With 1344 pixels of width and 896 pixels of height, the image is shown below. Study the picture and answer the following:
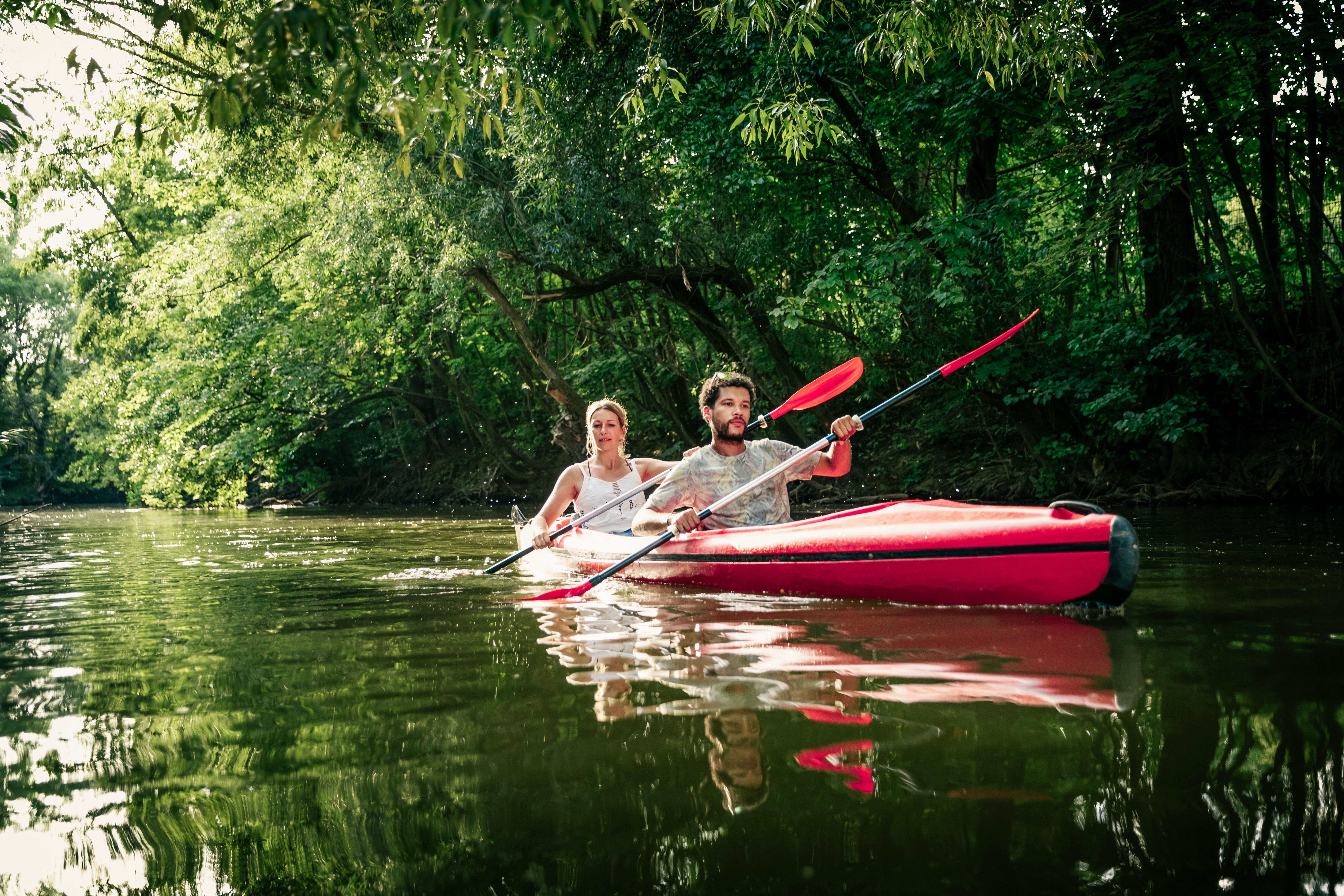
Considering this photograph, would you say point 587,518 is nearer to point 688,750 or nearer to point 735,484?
point 735,484

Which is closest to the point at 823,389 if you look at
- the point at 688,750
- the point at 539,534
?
the point at 539,534

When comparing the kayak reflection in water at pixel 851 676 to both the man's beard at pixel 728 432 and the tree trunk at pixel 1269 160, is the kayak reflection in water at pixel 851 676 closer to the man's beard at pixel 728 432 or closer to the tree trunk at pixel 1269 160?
the man's beard at pixel 728 432

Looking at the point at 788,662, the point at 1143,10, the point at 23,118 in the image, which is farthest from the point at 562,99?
the point at 788,662

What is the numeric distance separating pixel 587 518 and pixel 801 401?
1490 mm

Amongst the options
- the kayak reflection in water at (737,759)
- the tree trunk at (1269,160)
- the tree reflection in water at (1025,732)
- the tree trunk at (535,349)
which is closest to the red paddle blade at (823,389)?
the tree reflection in water at (1025,732)

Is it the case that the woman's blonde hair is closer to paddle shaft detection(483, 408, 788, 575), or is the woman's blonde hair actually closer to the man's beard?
paddle shaft detection(483, 408, 788, 575)

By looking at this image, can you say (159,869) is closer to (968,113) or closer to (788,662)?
(788,662)

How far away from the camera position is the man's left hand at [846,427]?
518 cm

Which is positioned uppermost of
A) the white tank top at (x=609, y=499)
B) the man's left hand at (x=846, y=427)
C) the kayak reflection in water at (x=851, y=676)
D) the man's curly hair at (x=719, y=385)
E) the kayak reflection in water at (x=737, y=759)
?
the man's curly hair at (x=719, y=385)

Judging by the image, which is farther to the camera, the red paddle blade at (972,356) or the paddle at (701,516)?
the red paddle blade at (972,356)

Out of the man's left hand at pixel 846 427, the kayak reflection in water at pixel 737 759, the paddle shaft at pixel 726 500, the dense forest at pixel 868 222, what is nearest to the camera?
the kayak reflection in water at pixel 737 759

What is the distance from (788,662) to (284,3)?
86.7 inches

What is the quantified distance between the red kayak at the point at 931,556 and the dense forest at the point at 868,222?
1.80 meters

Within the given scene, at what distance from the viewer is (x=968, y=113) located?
950cm
